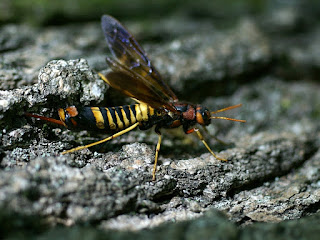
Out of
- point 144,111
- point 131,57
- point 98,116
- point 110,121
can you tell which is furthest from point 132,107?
point 131,57

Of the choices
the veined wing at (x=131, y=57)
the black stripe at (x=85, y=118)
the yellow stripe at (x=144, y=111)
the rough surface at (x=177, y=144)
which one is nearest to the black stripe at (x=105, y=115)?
the black stripe at (x=85, y=118)

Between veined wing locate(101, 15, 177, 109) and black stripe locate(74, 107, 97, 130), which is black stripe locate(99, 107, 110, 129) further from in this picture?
veined wing locate(101, 15, 177, 109)

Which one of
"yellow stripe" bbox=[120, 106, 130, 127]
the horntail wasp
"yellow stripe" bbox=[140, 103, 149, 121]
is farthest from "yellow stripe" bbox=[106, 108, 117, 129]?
"yellow stripe" bbox=[140, 103, 149, 121]

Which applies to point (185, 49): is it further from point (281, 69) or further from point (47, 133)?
point (47, 133)

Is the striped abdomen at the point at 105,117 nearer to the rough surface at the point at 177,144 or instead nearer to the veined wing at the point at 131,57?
the rough surface at the point at 177,144

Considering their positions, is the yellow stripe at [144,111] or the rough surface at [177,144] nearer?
the rough surface at [177,144]

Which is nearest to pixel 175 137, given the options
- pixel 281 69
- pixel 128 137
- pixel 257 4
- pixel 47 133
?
pixel 128 137

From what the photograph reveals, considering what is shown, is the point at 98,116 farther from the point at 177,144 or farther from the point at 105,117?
the point at 177,144
